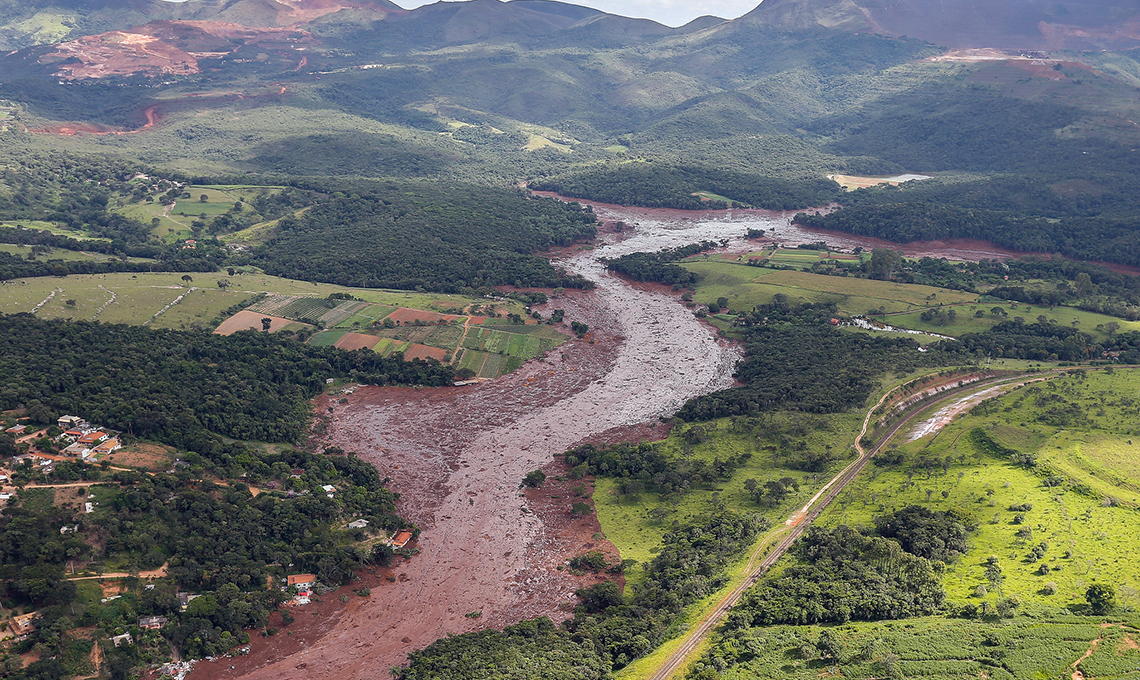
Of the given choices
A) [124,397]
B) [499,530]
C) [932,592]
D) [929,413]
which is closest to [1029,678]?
[932,592]

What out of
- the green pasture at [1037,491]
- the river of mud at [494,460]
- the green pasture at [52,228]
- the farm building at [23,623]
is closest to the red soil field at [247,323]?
the river of mud at [494,460]

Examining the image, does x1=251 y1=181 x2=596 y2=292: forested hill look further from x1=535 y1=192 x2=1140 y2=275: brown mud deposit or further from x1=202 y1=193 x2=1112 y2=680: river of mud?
x1=202 y1=193 x2=1112 y2=680: river of mud

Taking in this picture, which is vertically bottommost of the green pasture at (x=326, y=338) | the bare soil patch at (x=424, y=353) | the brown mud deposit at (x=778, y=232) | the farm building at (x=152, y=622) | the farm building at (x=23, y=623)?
the farm building at (x=152, y=622)

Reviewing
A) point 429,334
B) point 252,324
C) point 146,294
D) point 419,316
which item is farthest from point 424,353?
point 146,294

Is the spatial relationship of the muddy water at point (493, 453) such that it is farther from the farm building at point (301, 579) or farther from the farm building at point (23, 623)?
the farm building at point (23, 623)

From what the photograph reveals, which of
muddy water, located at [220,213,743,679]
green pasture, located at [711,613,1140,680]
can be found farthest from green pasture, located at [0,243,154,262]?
green pasture, located at [711,613,1140,680]

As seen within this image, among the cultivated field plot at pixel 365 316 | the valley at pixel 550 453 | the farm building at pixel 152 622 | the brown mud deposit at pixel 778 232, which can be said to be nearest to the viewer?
the valley at pixel 550 453

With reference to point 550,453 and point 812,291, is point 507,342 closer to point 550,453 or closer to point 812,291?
point 550,453

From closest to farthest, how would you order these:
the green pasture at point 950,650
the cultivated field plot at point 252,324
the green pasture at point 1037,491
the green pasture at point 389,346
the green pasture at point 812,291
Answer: the green pasture at point 950,650 < the green pasture at point 1037,491 < the green pasture at point 389,346 < the cultivated field plot at point 252,324 < the green pasture at point 812,291
